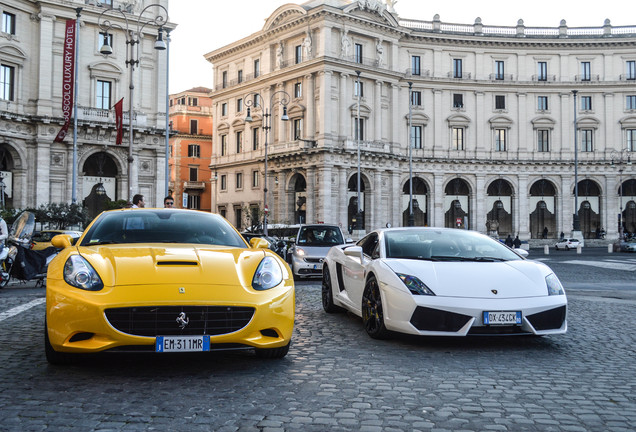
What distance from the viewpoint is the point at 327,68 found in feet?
181

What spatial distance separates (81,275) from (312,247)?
12471mm

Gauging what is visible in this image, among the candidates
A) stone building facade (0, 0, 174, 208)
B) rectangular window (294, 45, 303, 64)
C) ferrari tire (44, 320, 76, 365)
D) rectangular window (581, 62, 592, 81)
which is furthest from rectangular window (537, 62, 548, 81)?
ferrari tire (44, 320, 76, 365)

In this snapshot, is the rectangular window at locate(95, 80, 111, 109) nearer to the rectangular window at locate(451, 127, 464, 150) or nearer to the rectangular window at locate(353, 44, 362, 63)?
the rectangular window at locate(353, 44, 362, 63)

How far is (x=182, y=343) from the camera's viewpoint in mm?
4914

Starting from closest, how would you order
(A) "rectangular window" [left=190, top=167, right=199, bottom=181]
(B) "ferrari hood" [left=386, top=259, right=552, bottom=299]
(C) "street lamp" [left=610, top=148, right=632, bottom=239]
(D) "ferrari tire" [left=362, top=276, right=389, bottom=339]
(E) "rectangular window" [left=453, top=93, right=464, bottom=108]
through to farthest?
(B) "ferrari hood" [left=386, top=259, right=552, bottom=299], (D) "ferrari tire" [left=362, top=276, right=389, bottom=339], (C) "street lamp" [left=610, top=148, right=632, bottom=239], (E) "rectangular window" [left=453, top=93, right=464, bottom=108], (A) "rectangular window" [left=190, top=167, right=199, bottom=181]

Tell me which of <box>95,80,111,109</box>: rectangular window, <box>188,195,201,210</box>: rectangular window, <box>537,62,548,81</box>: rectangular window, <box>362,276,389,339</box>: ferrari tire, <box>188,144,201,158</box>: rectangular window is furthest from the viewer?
<box>188,144,201,158</box>: rectangular window

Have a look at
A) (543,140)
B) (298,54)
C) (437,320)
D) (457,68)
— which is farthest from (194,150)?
(437,320)

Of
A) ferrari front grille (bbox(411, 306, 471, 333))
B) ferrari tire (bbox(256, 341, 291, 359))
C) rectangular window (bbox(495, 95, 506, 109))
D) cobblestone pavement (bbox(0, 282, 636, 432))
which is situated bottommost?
cobblestone pavement (bbox(0, 282, 636, 432))

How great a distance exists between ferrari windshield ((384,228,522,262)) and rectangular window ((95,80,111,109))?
3749 centimetres

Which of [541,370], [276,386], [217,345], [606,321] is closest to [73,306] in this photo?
[217,345]

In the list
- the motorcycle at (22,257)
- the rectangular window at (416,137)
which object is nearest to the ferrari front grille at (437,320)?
the motorcycle at (22,257)

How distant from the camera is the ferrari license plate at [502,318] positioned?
6344mm

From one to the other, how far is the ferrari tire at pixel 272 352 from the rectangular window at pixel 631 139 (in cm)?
6617

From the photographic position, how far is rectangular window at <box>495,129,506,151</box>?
63781 millimetres
